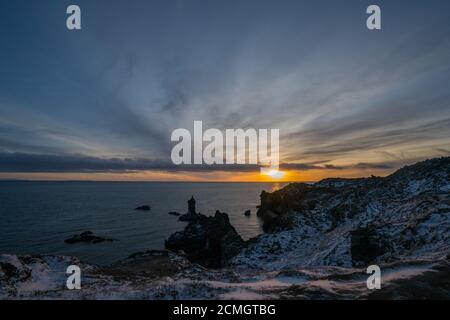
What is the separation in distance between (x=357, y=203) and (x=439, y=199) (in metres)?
16.1

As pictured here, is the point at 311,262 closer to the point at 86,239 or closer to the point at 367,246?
the point at 367,246

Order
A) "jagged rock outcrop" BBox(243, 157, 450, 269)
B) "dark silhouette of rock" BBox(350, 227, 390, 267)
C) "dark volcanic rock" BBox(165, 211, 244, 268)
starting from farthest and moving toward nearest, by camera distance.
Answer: "dark volcanic rock" BBox(165, 211, 244, 268) < "dark silhouette of rock" BBox(350, 227, 390, 267) < "jagged rock outcrop" BBox(243, 157, 450, 269)

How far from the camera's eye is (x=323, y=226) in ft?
150

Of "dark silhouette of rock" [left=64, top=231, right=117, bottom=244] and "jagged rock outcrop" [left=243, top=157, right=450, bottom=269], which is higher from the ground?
"jagged rock outcrop" [left=243, top=157, right=450, bottom=269]

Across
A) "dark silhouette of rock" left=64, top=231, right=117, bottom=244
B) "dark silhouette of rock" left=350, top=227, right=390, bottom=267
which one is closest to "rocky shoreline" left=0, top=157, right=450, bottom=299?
"dark silhouette of rock" left=350, top=227, right=390, bottom=267

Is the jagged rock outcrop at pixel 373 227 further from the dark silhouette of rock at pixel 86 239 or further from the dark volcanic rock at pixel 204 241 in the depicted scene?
the dark silhouette of rock at pixel 86 239

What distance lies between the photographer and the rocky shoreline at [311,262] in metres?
12.8

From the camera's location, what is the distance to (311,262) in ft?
87.7

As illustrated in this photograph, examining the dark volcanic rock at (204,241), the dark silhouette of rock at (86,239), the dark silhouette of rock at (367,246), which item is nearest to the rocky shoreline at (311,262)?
the dark silhouette of rock at (367,246)

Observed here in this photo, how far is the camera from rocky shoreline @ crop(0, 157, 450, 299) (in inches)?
504

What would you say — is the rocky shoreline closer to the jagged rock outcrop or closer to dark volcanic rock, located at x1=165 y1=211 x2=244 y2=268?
the jagged rock outcrop

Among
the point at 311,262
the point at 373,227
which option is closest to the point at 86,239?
the point at 311,262
